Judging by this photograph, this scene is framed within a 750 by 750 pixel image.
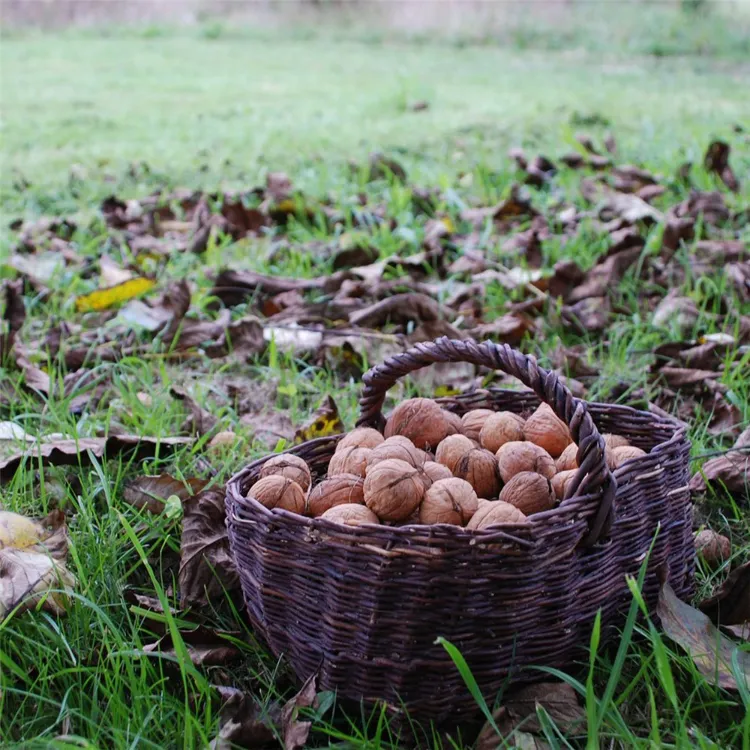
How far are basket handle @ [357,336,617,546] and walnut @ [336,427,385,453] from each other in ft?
0.34

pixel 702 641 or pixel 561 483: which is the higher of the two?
pixel 561 483

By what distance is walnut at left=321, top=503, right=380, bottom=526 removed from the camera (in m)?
1.35

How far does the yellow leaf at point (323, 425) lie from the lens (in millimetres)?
2023

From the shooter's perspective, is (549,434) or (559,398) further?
(549,434)

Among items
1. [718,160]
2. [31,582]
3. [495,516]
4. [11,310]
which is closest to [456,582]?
[495,516]

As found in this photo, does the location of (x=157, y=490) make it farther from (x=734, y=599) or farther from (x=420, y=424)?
(x=734, y=599)

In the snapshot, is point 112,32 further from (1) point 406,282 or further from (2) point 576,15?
(1) point 406,282

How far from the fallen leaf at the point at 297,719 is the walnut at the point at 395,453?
0.34 metres

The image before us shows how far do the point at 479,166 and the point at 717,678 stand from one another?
11.5ft

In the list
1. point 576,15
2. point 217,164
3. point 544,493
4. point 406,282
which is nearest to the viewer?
point 544,493

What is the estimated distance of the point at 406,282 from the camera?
2.98m

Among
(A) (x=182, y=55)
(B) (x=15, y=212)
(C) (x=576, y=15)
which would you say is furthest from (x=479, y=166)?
(C) (x=576, y=15)

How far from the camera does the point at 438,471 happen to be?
1.48 meters

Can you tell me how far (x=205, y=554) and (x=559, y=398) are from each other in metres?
0.67
